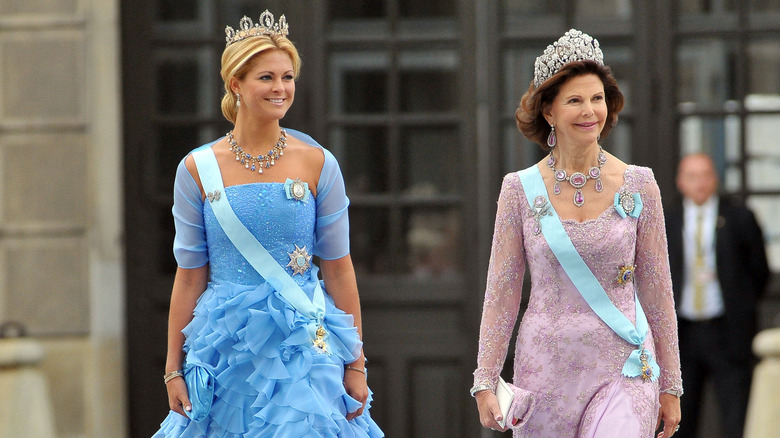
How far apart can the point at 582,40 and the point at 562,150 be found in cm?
37

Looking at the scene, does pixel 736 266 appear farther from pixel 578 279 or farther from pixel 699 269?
pixel 578 279

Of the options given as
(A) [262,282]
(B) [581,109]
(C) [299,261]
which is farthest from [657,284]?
(A) [262,282]

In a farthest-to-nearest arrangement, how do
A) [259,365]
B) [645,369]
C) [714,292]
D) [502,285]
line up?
1. [714,292]
2. [502,285]
3. [259,365]
4. [645,369]

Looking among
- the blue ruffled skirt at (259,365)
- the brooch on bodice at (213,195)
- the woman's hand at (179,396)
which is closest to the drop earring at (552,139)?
the blue ruffled skirt at (259,365)

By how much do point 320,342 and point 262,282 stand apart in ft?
0.92

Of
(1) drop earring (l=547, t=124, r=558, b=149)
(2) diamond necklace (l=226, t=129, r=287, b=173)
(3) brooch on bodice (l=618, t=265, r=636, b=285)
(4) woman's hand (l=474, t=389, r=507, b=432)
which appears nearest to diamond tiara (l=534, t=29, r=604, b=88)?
(1) drop earring (l=547, t=124, r=558, b=149)

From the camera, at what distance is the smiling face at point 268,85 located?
14.0ft

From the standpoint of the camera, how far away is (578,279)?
13.6ft

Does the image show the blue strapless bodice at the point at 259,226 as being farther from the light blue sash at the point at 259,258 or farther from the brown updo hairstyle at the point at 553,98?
the brown updo hairstyle at the point at 553,98

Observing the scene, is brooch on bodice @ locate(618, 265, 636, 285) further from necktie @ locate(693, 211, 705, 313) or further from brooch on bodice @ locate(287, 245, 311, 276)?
necktie @ locate(693, 211, 705, 313)

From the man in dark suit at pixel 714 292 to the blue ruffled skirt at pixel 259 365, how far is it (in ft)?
11.1

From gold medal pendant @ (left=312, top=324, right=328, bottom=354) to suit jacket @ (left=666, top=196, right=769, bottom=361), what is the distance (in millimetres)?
3416

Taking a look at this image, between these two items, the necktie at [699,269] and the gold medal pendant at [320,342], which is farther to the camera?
the necktie at [699,269]

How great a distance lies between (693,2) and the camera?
26.0 ft
